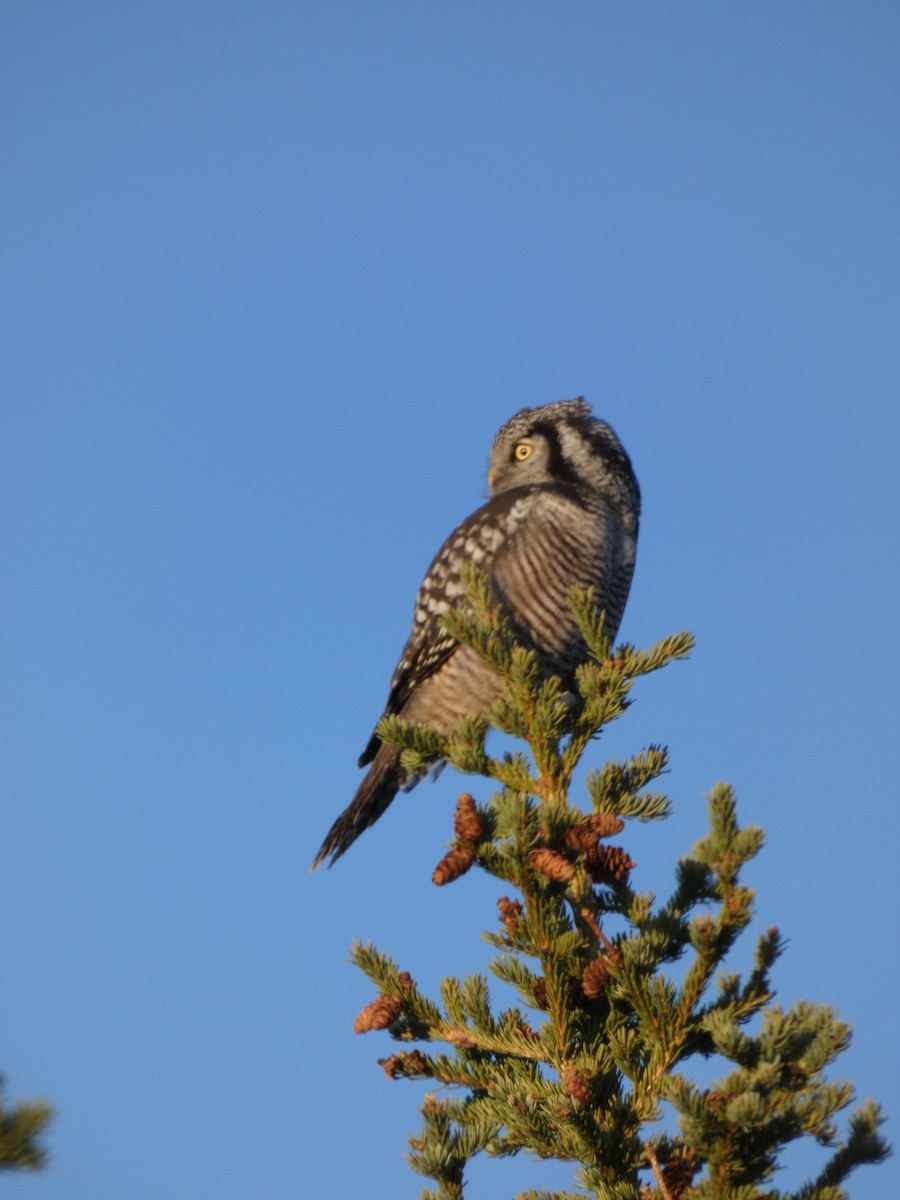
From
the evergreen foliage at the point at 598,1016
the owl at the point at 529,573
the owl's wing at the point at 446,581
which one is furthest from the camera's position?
the owl's wing at the point at 446,581

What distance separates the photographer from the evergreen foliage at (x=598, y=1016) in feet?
7.93

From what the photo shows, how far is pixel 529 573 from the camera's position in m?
5.88

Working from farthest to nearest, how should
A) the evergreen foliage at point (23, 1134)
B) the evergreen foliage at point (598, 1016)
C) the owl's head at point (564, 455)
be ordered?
the owl's head at point (564, 455) < the evergreen foliage at point (598, 1016) < the evergreen foliage at point (23, 1134)

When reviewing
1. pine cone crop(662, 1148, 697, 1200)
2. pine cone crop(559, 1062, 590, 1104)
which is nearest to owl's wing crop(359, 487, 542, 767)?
pine cone crop(559, 1062, 590, 1104)

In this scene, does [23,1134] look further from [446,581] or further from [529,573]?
[446,581]

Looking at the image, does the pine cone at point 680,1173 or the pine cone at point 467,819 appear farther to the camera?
the pine cone at point 467,819

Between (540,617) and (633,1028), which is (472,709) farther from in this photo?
(633,1028)

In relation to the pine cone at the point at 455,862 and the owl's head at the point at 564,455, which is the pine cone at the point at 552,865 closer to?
the pine cone at the point at 455,862

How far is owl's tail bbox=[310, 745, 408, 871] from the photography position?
5883 millimetres

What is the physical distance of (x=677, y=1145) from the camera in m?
2.60

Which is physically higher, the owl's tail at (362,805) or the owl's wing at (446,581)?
the owl's wing at (446,581)

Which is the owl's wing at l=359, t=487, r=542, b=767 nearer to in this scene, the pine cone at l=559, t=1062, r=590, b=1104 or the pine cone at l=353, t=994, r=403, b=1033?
the pine cone at l=353, t=994, r=403, b=1033

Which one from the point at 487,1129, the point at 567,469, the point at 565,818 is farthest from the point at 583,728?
the point at 567,469

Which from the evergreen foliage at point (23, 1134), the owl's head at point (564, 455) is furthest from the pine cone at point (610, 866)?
the owl's head at point (564, 455)
